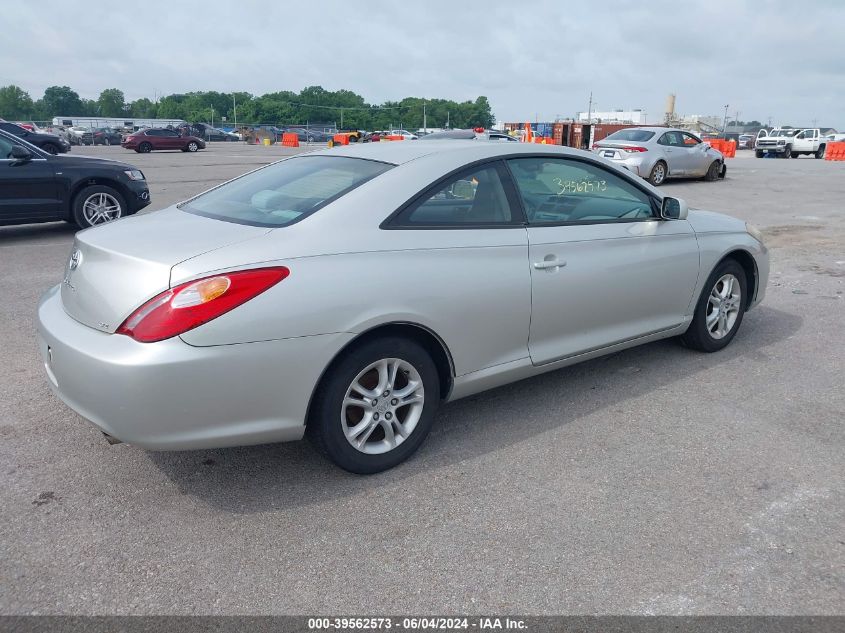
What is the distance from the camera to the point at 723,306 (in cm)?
506

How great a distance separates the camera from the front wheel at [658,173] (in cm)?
1817

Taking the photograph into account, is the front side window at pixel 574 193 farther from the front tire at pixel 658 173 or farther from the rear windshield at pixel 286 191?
the front tire at pixel 658 173

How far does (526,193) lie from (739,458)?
5.82 ft

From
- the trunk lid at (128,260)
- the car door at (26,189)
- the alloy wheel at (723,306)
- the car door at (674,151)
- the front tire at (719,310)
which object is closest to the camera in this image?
the trunk lid at (128,260)

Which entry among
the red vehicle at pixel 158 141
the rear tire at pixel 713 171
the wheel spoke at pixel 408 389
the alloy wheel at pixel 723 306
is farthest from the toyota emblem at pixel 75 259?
the red vehicle at pixel 158 141

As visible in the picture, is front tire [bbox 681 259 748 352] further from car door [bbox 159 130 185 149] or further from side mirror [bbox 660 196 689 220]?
car door [bbox 159 130 185 149]

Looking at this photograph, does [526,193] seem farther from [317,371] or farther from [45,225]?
[45,225]

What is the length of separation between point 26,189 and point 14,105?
164817 mm

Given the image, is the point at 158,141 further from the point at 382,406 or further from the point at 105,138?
the point at 382,406

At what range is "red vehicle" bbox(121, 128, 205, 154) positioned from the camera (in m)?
41.4

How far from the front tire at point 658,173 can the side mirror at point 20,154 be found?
1432 centimetres

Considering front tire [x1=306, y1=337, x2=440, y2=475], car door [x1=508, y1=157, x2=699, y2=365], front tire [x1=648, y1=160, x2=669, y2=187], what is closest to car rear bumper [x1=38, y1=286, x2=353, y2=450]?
front tire [x1=306, y1=337, x2=440, y2=475]

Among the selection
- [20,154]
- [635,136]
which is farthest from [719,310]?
[635,136]

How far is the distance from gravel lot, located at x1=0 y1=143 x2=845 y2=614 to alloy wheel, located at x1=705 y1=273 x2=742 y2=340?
1.58ft
